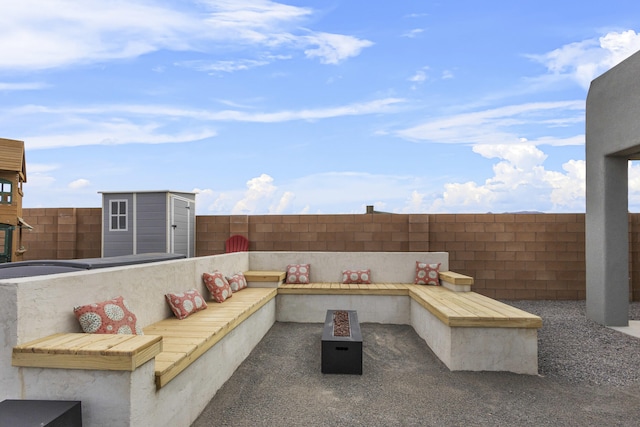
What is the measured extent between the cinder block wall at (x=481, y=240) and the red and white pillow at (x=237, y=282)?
2484mm

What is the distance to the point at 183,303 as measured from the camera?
3492mm

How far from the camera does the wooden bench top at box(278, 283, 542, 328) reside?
3.44 metres

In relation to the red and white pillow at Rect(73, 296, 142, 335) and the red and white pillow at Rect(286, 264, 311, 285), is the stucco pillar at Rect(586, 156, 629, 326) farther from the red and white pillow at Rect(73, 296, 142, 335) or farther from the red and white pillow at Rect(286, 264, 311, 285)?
the red and white pillow at Rect(73, 296, 142, 335)

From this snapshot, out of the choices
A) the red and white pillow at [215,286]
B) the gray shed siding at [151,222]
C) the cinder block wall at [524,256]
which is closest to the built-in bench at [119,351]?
the red and white pillow at [215,286]

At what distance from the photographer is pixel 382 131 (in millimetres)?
6973

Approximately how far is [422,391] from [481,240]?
5.26 m

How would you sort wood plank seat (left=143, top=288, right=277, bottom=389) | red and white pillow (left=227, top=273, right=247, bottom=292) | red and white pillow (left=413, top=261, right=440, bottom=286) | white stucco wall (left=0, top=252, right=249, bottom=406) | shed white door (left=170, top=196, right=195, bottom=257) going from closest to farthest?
1. white stucco wall (left=0, top=252, right=249, bottom=406)
2. wood plank seat (left=143, top=288, right=277, bottom=389)
3. red and white pillow (left=227, top=273, right=247, bottom=292)
4. red and white pillow (left=413, top=261, right=440, bottom=286)
5. shed white door (left=170, top=196, right=195, bottom=257)

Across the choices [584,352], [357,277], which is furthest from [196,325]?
[584,352]

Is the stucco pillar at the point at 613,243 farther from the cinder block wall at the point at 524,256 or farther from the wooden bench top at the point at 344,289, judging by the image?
the wooden bench top at the point at 344,289

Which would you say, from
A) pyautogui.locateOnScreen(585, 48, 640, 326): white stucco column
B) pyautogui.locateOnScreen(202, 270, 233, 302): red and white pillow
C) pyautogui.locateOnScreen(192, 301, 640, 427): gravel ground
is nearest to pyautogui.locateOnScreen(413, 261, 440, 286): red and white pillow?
pyautogui.locateOnScreen(192, 301, 640, 427): gravel ground

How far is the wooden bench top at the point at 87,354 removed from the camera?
1792 mm

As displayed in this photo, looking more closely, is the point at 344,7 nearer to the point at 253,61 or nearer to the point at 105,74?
the point at 253,61

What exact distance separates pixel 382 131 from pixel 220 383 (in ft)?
17.3

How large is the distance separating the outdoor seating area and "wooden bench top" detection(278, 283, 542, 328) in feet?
0.04
